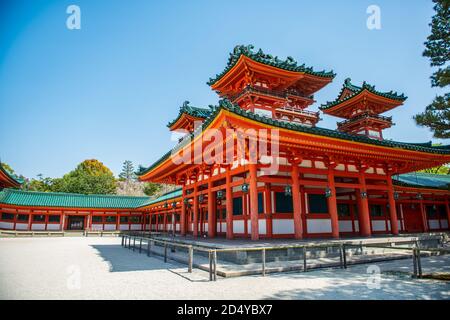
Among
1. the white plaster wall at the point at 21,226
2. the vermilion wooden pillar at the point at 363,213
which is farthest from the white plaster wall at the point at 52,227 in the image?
the vermilion wooden pillar at the point at 363,213

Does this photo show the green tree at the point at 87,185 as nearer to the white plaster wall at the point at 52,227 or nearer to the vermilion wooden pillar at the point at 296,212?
the white plaster wall at the point at 52,227

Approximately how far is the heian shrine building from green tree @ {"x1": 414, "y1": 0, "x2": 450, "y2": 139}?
1.38 metres

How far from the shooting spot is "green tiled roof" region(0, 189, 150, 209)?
35.8m

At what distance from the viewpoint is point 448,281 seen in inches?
269

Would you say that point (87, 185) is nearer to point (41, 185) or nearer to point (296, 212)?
point (41, 185)

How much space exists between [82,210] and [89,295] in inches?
1558

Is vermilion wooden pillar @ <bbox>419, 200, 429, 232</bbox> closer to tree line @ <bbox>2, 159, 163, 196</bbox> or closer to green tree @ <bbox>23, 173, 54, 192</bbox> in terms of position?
A: tree line @ <bbox>2, 159, 163, 196</bbox>

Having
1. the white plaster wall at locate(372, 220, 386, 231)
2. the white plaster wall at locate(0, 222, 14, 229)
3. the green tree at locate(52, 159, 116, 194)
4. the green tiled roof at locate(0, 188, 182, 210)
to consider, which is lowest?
the white plaster wall at locate(0, 222, 14, 229)

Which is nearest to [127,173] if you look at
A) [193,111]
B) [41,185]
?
[41,185]

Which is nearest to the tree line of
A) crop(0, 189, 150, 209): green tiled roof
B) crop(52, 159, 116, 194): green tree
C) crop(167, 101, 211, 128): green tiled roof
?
crop(52, 159, 116, 194): green tree

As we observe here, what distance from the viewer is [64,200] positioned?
132 feet
